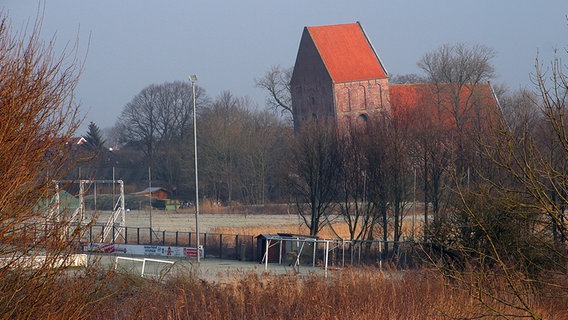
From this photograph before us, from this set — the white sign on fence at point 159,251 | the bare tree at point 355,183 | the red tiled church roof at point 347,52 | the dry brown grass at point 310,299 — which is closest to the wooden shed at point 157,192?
the red tiled church roof at point 347,52

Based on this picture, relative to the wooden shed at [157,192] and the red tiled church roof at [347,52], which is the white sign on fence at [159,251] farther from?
the red tiled church roof at [347,52]

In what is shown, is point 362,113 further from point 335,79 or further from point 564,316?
point 564,316

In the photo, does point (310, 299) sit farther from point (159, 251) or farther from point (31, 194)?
point (159, 251)

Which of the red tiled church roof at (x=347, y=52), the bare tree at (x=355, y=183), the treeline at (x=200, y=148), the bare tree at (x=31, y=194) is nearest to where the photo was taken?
the bare tree at (x=31, y=194)

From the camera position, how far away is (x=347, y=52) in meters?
84.6

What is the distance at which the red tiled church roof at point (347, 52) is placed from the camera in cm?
8250

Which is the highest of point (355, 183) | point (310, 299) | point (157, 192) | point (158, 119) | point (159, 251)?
point (158, 119)

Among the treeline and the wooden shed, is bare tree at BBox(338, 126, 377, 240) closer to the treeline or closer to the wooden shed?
the treeline

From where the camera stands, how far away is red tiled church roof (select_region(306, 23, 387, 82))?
271 ft

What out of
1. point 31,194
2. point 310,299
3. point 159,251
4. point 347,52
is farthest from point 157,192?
point 31,194

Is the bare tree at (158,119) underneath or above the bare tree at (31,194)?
above

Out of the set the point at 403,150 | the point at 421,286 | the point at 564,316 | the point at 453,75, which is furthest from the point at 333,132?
the point at 564,316

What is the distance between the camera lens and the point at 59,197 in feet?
28.4

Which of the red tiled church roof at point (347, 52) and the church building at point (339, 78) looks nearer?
the church building at point (339, 78)
